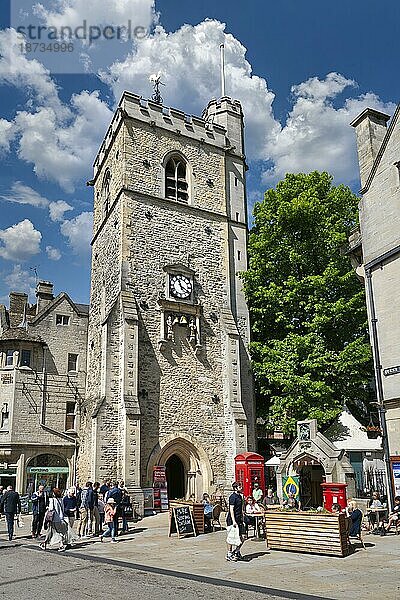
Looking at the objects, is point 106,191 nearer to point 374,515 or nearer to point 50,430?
point 50,430

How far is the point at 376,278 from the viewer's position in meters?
18.1

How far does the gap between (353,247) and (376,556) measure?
11773mm

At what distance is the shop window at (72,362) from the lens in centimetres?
2914

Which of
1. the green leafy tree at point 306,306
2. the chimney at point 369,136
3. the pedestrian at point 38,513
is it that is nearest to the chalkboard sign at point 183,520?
the pedestrian at point 38,513

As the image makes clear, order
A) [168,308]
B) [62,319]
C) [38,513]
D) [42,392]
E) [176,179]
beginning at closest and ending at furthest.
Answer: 1. [38,513]
2. [168,308]
3. [42,392]
4. [176,179]
5. [62,319]

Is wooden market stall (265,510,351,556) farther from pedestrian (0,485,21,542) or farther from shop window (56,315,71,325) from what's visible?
shop window (56,315,71,325)

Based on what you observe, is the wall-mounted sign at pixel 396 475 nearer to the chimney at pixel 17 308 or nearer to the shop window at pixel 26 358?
the shop window at pixel 26 358

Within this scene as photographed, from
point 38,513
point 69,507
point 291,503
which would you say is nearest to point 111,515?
point 69,507

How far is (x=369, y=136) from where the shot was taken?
19.9m

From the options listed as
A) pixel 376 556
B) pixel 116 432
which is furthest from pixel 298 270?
pixel 376 556

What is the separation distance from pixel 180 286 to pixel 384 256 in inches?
407

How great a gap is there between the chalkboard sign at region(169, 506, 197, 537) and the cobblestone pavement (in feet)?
3.42

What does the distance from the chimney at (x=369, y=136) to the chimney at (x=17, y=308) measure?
19328 millimetres

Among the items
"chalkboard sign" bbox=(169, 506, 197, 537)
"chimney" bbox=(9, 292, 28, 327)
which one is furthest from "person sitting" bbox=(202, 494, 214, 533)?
"chimney" bbox=(9, 292, 28, 327)
